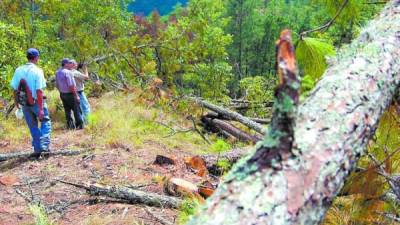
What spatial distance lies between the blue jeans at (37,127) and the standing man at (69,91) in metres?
1.80

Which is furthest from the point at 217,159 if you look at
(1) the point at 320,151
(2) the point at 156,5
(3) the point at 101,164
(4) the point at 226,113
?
(2) the point at 156,5

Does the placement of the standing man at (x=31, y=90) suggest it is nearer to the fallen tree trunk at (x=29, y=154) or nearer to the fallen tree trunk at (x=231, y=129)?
the fallen tree trunk at (x=29, y=154)

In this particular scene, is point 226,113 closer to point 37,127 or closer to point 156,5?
point 37,127

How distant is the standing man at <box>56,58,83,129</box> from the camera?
8523mm

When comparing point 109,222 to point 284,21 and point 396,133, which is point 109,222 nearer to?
point 396,133

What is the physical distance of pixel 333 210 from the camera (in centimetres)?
327

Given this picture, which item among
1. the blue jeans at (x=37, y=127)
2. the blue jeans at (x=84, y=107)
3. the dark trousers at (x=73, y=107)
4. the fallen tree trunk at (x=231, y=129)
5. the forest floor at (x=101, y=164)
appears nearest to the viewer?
the forest floor at (x=101, y=164)

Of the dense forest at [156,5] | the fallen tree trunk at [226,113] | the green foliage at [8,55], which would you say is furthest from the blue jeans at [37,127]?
the dense forest at [156,5]

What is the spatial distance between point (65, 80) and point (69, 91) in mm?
207

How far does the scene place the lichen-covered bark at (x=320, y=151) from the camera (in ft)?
5.12

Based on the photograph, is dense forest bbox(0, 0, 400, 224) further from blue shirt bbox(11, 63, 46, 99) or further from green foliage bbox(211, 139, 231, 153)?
blue shirt bbox(11, 63, 46, 99)

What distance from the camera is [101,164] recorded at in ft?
20.8

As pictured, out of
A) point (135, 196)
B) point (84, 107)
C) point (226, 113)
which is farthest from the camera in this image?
point (226, 113)

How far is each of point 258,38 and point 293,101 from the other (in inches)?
1809
